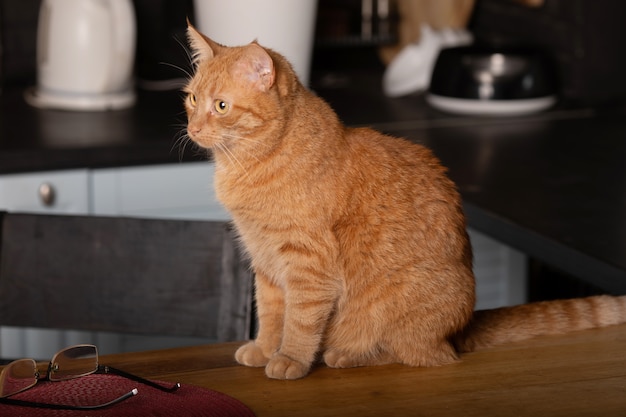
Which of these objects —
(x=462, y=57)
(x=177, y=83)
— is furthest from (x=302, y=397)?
(x=177, y=83)

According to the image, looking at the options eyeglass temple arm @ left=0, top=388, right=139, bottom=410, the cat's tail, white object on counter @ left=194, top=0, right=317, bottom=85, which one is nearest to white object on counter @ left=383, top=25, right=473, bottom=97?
white object on counter @ left=194, top=0, right=317, bottom=85

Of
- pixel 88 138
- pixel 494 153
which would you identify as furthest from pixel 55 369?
pixel 494 153

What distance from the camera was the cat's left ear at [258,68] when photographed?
1.25 m

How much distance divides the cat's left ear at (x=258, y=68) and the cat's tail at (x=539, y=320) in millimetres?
407

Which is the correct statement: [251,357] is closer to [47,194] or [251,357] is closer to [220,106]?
[220,106]

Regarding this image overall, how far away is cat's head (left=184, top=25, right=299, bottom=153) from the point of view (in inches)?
50.6

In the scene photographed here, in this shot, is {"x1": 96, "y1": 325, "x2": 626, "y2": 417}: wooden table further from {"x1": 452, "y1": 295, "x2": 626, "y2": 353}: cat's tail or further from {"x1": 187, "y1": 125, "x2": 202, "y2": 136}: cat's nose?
{"x1": 187, "y1": 125, "x2": 202, "y2": 136}: cat's nose

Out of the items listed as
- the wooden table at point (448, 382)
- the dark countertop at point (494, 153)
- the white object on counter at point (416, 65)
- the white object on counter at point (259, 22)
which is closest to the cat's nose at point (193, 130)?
the wooden table at point (448, 382)

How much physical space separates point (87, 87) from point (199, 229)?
3.62 ft

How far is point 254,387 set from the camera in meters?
1.22

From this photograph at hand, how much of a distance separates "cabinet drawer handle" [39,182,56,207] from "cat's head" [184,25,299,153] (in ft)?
3.21

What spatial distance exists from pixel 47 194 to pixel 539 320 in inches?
47.8

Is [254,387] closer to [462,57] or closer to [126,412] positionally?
[126,412]

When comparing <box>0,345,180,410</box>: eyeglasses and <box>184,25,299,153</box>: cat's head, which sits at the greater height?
<box>184,25,299,153</box>: cat's head
